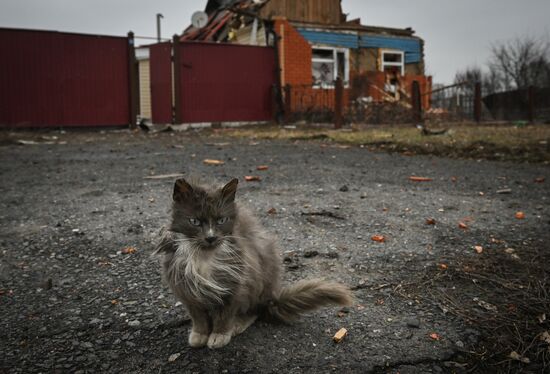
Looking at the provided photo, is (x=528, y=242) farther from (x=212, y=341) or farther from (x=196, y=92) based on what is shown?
(x=196, y=92)

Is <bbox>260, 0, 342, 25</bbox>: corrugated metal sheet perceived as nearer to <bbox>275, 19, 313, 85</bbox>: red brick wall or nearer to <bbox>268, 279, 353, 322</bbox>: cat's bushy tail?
<bbox>275, 19, 313, 85</bbox>: red brick wall

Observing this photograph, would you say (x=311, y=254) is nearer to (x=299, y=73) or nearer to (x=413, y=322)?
(x=413, y=322)

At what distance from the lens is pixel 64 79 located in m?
15.1

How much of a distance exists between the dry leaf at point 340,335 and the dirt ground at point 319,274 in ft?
0.09

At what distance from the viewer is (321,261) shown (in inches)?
127

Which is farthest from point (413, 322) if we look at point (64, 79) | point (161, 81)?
point (161, 81)

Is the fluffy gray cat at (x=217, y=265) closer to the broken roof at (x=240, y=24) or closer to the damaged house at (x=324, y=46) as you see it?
the damaged house at (x=324, y=46)

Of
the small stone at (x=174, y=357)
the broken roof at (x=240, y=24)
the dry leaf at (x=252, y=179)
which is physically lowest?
the small stone at (x=174, y=357)

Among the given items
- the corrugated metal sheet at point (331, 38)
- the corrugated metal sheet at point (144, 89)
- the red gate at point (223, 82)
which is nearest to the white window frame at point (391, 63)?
the corrugated metal sheet at point (331, 38)

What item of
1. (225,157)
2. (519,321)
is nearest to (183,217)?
(519,321)

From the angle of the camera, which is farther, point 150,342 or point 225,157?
point 225,157

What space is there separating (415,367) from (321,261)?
4.12 ft

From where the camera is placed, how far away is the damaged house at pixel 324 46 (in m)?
18.3

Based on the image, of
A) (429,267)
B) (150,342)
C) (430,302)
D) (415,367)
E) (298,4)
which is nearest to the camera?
(415,367)
